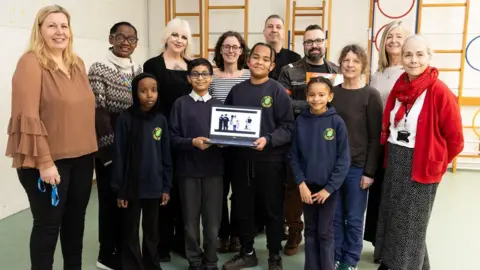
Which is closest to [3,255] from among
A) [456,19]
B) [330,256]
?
[330,256]

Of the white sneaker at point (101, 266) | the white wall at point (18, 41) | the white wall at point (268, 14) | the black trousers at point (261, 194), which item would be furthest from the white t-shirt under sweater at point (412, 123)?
the white wall at point (18, 41)

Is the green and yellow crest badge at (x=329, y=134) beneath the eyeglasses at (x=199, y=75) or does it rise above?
beneath

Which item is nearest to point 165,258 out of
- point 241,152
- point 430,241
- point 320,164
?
point 241,152

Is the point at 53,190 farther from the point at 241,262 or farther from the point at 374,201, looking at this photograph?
the point at 374,201

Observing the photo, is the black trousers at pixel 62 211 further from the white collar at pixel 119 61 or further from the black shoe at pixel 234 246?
the black shoe at pixel 234 246

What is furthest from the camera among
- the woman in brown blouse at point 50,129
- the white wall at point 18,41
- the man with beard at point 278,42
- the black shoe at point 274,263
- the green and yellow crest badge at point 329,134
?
the white wall at point 18,41

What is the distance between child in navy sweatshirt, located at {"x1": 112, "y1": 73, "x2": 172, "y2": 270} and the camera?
2.31 metres

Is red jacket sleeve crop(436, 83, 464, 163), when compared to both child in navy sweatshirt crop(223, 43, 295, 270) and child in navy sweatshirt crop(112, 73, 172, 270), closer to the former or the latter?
child in navy sweatshirt crop(223, 43, 295, 270)

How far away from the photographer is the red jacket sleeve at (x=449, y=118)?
2078mm

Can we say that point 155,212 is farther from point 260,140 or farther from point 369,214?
point 369,214

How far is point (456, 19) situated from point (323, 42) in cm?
374

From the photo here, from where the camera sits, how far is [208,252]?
8.27 ft

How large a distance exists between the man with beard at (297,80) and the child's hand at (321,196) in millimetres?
455

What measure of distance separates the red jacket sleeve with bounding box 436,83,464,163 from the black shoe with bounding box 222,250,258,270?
145 cm
